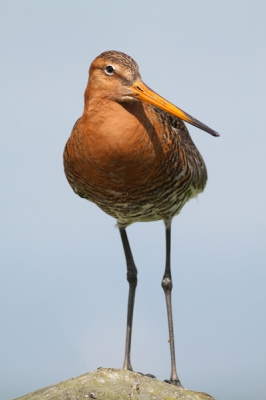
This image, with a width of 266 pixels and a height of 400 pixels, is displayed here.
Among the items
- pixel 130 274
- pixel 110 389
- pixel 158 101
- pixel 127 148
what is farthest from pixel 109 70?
pixel 110 389

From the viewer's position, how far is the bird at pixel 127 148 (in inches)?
417

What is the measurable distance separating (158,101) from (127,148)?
0.66 metres

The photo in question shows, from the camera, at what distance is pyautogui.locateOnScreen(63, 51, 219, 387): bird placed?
417 inches

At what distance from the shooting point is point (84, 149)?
1079 cm

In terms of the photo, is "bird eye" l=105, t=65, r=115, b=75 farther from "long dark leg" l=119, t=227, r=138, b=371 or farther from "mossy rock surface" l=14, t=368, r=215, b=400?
"mossy rock surface" l=14, t=368, r=215, b=400

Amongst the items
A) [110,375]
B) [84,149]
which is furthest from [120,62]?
[110,375]

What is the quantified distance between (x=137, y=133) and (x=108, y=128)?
0.36 meters

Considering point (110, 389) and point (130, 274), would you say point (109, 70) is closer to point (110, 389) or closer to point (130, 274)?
point (130, 274)

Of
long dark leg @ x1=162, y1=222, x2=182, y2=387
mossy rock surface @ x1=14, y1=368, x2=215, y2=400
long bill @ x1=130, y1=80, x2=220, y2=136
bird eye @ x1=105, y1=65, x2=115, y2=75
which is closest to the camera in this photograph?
mossy rock surface @ x1=14, y1=368, x2=215, y2=400

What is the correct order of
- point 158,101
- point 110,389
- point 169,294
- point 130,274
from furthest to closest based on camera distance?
point 130,274
point 169,294
point 158,101
point 110,389

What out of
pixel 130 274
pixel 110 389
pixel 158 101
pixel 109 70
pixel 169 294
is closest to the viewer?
pixel 110 389

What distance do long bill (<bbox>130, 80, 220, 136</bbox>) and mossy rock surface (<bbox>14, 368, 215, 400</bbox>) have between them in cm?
310

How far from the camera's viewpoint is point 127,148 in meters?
10.6

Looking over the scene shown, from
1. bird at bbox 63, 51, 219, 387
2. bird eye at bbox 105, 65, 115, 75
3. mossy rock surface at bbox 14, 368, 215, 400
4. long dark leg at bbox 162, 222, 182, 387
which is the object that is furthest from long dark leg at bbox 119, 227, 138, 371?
mossy rock surface at bbox 14, 368, 215, 400
